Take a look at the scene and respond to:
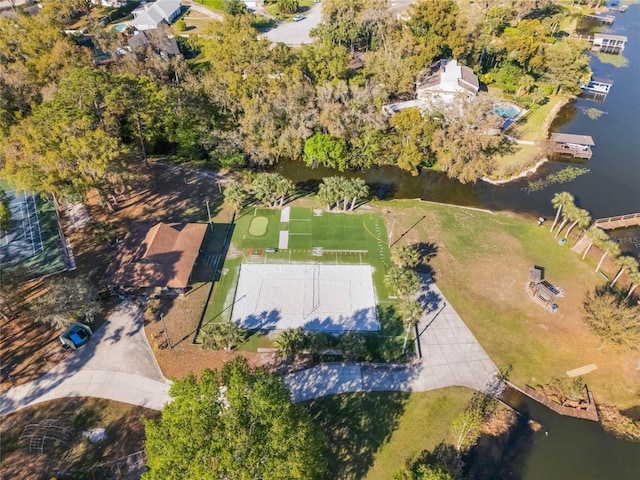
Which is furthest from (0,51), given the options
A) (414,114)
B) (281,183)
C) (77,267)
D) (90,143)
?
(414,114)

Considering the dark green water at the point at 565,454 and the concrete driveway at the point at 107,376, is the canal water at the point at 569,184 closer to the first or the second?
the dark green water at the point at 565,454

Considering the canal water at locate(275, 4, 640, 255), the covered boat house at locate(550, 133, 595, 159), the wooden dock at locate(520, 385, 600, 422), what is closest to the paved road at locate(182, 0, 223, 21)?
the canal water at locate(275, 4, 640, 255)

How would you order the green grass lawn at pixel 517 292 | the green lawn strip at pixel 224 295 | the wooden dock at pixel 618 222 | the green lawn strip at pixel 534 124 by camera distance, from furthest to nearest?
the green lawn strip at pixel 534 124
the wooden dock at pixel 618 222
the green lawn strip at pixel 224 295
the green grass lawn at pixel 517 292

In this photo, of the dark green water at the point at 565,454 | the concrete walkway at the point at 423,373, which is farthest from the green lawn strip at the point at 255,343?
the dark green water at the point at 565,454

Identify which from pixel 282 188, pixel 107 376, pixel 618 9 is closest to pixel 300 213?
pixel 282 188

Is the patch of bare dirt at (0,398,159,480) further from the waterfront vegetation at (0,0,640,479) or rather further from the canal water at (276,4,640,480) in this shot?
the canal water at (276,4,640,480)

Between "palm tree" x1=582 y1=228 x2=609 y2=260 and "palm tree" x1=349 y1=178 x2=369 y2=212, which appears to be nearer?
"palm tree" x1=582 y1=228 x2=609 y2=260
